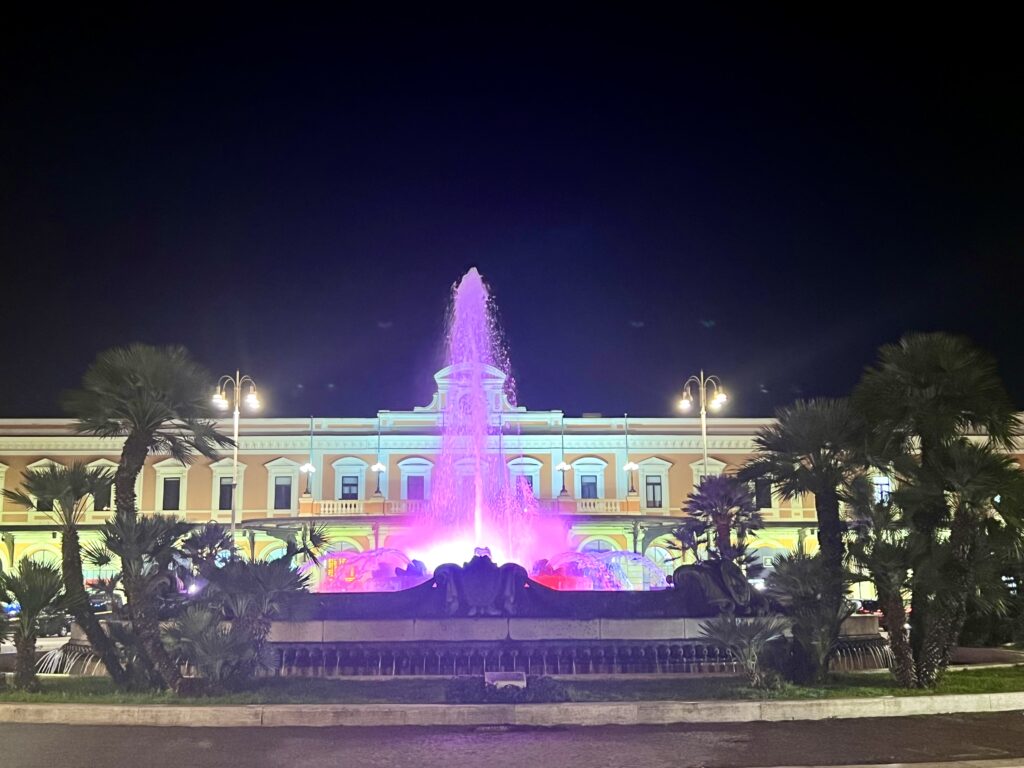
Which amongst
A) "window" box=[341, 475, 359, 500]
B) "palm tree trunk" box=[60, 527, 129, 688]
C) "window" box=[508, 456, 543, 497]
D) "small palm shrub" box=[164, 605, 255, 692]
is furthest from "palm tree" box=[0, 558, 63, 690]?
"window" box=[508, 456, 543, 497]

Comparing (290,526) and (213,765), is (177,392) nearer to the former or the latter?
(213,765)

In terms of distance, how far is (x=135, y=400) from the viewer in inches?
495

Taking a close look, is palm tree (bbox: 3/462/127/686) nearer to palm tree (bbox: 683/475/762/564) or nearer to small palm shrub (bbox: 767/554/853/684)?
small palm shrub (bbox: 767/554/853/684)

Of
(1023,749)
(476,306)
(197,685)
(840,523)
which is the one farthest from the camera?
(476,306)

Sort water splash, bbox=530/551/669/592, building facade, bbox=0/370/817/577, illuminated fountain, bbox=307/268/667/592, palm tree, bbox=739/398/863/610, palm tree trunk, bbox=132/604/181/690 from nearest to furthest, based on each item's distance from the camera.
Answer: palm tree trunk, bbox=132/604/181/690, palm tree, bbox=739/398/863/610, water splash, bbox=530/551/669/592, illuminated fountain, bbox=307/268/667/592, building facade, bbox=0/370/817/577

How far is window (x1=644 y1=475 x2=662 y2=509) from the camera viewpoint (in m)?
51.0

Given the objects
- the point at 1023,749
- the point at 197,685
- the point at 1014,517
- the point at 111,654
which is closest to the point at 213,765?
the point at 197,685

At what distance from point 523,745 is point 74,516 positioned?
7037 mm

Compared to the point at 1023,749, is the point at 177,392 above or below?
above

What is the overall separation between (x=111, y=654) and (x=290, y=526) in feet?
102

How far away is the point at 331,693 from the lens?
37.8 ft

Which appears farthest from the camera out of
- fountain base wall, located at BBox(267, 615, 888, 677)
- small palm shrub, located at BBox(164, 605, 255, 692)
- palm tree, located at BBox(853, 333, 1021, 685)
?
fountain base wall, located at BBox(267, 615, 888, 677)

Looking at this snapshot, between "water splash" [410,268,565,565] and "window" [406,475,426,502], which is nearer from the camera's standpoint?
"water splash" [410,268,565,565]

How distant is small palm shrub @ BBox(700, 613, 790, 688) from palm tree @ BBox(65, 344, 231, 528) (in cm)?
721
